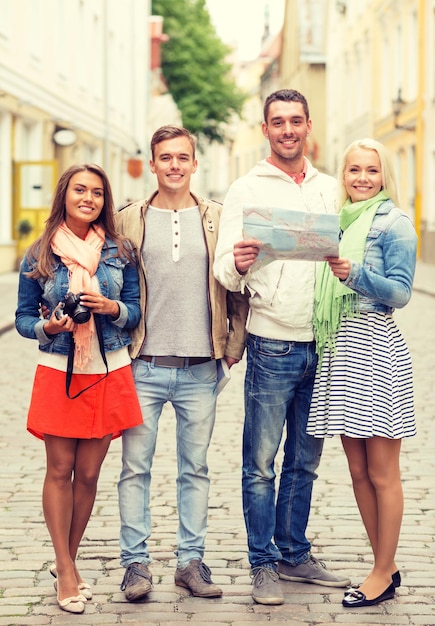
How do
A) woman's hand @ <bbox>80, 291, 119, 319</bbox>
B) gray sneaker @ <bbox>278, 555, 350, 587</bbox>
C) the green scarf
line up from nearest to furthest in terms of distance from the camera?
woman's hand @ <bbox>80, 291, 119, 319</bbox> → the green scarf → gray sneaker @ <bbox>278, 555, 350, 587</bbox>

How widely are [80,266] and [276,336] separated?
809 mm

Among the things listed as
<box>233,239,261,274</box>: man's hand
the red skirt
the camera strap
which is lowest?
the red skirt

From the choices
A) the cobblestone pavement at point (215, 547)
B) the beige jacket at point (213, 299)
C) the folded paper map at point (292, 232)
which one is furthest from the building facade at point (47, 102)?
the folded paper map at point (292, 232)

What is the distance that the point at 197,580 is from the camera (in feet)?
15.0

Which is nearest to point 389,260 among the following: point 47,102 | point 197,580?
point 197,580

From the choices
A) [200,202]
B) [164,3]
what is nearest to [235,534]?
[200,202]

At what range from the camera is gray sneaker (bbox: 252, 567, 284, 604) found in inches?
176

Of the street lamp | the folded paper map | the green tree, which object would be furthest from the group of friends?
the green tree

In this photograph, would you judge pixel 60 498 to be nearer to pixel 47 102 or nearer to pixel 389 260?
pixel 389 260

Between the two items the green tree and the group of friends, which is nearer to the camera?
the group of friends

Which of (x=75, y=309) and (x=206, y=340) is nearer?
(x=75, y=309)

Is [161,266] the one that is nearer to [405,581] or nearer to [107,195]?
[107,195]

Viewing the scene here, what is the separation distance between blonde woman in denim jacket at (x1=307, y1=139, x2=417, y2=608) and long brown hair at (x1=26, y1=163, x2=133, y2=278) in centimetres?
81

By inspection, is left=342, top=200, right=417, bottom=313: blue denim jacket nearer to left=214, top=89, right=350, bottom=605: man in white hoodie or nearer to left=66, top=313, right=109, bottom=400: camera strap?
left=214, top=89, right=350, bottom=605: man in white hoodie
